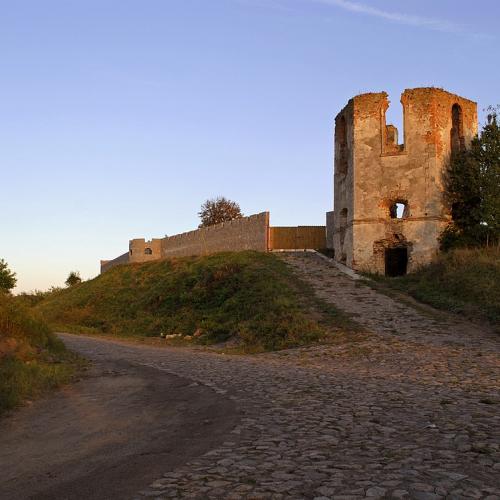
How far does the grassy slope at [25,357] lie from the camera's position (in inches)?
349

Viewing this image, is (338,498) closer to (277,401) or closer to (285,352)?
(277,401)

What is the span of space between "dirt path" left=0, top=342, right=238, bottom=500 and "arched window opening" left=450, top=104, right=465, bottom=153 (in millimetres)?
22372

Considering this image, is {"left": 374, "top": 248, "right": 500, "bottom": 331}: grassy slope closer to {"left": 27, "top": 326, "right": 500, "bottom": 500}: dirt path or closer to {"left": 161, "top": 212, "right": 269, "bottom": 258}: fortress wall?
{"left": 27, "top": 326, "right": 500, "bottom": 500}: dirt path

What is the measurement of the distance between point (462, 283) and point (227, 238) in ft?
57.8

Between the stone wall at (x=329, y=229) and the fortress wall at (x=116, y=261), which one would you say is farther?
the fortress wall at (x=116, y=261)

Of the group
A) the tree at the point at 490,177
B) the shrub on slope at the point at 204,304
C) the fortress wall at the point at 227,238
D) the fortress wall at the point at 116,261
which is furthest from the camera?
the fortress wall at the point at 116,261

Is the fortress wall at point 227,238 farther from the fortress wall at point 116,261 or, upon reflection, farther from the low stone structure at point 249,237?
the fortress wall at point 116,261

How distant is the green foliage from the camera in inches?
986

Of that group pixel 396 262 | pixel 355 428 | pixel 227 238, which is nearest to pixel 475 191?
pixel 396 262

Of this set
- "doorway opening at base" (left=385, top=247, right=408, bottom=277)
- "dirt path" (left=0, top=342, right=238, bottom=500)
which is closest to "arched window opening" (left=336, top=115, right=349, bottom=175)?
"doorway opening at base" (left=385, top=247, right=408, bottom=277)

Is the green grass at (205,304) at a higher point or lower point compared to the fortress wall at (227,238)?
lower

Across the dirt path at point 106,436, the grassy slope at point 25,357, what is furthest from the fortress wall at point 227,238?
the dirt path at point 106,436

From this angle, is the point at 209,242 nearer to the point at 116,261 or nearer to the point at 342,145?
the point at 342,145

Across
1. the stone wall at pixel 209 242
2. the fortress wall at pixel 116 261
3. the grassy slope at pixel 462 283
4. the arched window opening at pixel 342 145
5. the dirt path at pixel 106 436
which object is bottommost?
the dirt path at pixel 106 436
